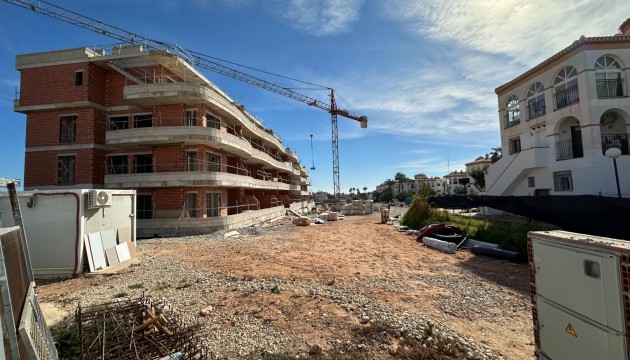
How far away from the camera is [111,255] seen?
11.0m

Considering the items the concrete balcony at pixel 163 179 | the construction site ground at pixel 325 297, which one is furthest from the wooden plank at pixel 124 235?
the concrete balcony at pixel 163 179

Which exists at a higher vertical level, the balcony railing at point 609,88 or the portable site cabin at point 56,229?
the balcony railing at point 609,88

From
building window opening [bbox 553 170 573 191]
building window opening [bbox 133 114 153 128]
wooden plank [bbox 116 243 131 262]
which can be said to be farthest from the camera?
building window opening [bbox 133 114 153 128]

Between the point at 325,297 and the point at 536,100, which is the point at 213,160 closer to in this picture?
the point at 325,297

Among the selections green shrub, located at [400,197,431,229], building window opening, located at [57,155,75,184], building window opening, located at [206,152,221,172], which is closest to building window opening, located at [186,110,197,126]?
building window opening, located at [206,152,221,172]

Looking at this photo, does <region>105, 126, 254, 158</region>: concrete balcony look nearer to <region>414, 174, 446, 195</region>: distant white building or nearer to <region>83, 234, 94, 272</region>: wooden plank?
<region>83, 234, 94, 272</region>: wooden plank

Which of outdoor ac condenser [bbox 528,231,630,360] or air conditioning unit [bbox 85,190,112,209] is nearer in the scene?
outdoor ac condenser [bbox 528,231,630,360]

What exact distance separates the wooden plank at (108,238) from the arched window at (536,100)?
101 feet

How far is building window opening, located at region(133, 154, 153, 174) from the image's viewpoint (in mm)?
23625

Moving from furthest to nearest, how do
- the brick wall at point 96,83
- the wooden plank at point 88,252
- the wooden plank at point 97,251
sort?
the brick wall at point 96,83 → the wooden plank at point 97,251 → the wooden plank at point 88,252

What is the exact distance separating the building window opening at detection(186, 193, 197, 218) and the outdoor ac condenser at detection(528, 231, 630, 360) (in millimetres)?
22350

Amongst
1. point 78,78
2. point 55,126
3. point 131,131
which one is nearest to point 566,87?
point 131,131

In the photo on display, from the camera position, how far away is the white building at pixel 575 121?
19.3 metres

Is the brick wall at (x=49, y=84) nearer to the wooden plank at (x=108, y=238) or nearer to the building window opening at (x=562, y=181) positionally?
the wooden plank at (x=108, y=238)
